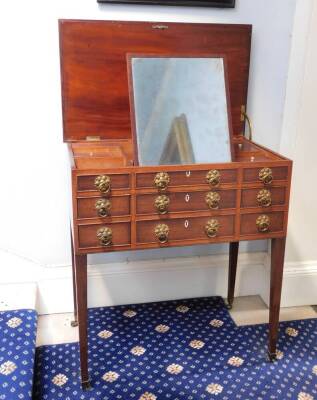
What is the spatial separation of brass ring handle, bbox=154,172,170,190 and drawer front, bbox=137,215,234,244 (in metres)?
0.14

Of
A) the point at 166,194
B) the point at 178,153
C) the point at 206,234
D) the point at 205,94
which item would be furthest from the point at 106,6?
the point at 206,234

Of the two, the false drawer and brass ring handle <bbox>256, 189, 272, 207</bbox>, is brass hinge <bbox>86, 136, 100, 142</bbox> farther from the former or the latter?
brass ring handle <bbox>256, 189, 272, 207</bbox>

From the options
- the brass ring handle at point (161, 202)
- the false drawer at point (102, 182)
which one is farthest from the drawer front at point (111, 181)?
the brass ring handle at point (161, 202)

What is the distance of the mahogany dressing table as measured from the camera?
1584mm

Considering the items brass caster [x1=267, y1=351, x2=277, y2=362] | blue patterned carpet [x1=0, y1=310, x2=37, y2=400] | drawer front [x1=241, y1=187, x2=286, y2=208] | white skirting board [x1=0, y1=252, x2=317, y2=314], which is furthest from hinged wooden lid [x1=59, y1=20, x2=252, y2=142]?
brass caster [x1=267, y1=351, x2=277, y2=362]

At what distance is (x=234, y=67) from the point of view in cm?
197

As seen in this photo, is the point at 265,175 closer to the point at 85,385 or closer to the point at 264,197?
the point at 264,197

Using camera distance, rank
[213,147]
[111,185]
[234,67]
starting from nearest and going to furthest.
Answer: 1. [111,185]
2. [213,147]
3. [234,67]

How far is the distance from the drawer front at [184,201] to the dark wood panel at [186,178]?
4 centimetres

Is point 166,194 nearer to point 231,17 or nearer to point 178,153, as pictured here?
point 178,153

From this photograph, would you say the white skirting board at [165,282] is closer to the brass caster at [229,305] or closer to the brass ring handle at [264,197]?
the brass caster at [229,305]

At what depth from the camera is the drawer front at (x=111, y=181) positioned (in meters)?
1.52

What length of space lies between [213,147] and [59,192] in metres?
0.75

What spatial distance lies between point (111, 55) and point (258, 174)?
2.45ft
